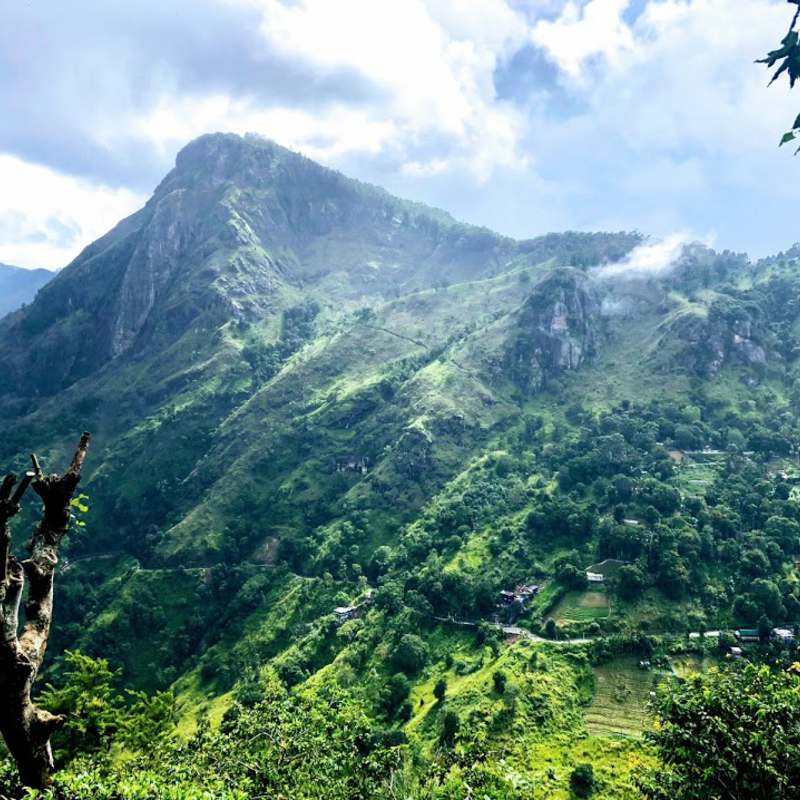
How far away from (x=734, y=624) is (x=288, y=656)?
8078cm

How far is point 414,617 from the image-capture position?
102375mm

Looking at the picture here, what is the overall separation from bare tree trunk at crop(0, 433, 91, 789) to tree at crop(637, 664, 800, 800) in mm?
21913

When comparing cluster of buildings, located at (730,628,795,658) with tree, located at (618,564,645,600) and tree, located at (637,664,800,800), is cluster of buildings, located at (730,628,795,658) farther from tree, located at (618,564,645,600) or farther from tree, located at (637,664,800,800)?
tree, located at (637,664,800,800)

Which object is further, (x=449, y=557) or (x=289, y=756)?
(x=449, y=557)

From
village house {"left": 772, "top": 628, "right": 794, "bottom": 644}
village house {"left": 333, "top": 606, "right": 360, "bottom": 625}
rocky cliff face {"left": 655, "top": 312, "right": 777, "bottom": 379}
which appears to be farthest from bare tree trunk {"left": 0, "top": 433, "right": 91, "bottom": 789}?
rocky cliff face {"left": 655, "top": 312, "right": 777, "bottom": 379}

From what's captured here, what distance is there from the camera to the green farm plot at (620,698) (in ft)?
231

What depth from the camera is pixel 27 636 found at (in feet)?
40.1

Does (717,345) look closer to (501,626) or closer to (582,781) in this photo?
(501,626)

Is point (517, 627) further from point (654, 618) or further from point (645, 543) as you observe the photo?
point (645, 543)

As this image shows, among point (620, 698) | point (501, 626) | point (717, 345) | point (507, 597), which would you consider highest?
point (717, 345)

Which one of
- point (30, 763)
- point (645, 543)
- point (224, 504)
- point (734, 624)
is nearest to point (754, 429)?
point (645, 543)

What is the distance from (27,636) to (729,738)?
23.6m

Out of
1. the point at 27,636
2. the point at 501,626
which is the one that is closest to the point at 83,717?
the point at 27,636

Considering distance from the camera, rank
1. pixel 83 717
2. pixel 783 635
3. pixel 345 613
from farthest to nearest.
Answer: pixel 345 613, pixel 783 635, pixel 83 717
